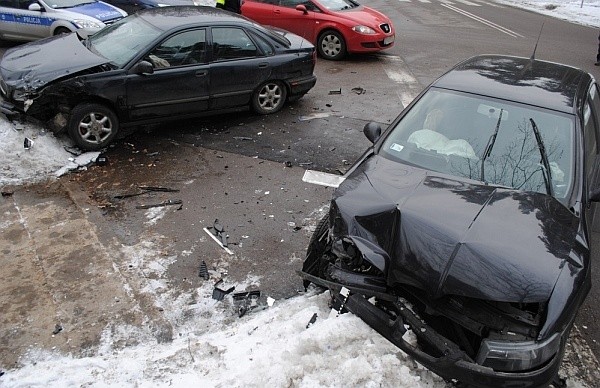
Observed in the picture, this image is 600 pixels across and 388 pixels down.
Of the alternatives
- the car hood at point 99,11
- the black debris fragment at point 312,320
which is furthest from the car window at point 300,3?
the black debris fragment at point 312,320

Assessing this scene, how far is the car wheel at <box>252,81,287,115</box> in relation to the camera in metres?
8.59

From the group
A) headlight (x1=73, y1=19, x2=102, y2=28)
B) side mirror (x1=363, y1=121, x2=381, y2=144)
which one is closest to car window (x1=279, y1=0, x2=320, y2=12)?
headlight (x1=73, y1=19, x2=102, y2=28)

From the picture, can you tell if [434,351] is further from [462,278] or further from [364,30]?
[364,30]

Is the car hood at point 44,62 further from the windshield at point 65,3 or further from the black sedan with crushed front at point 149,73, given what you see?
the windshield at point 65,3

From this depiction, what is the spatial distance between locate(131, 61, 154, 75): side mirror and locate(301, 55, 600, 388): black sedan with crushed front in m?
3.65

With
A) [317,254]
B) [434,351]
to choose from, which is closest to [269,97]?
[317,254]

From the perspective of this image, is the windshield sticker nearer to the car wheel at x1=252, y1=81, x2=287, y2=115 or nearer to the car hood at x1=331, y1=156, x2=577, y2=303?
the car hood at x1=331, y1=156, x2=577, y2=303

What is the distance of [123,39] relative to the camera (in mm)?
7652

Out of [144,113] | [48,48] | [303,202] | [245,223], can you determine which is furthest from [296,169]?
[48,48]

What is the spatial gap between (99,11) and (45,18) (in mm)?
1108

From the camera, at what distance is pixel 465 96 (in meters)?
4.88

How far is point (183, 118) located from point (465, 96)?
14.6 feet

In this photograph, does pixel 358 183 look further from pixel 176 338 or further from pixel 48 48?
pixel 48 48

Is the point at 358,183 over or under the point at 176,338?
over
